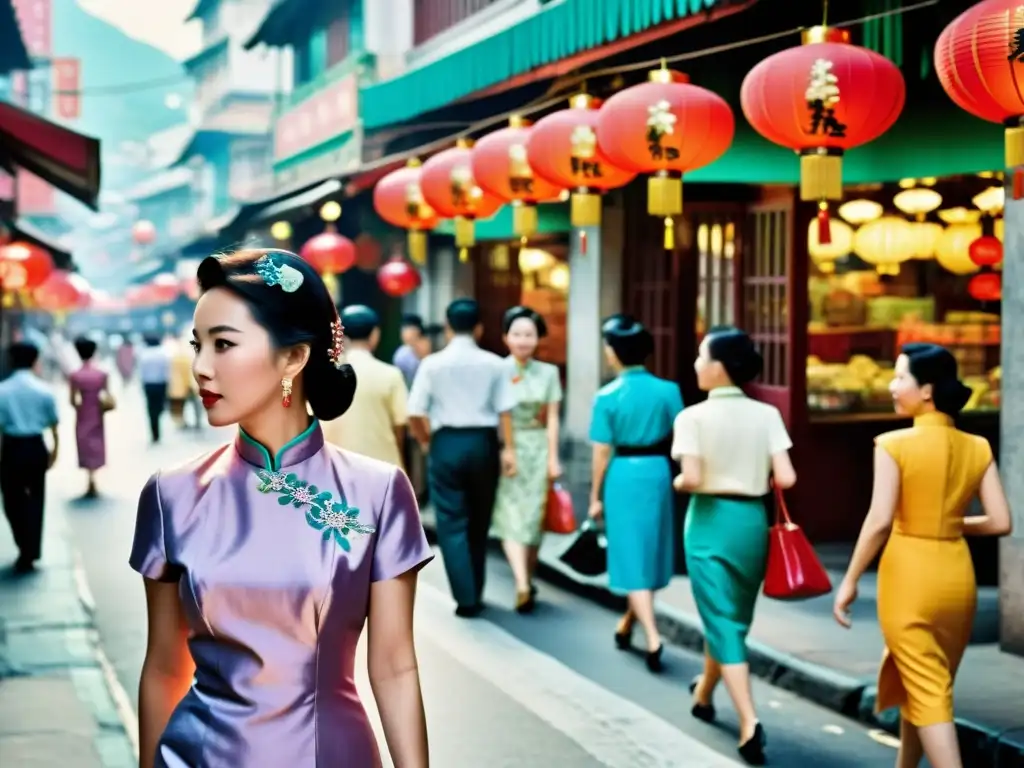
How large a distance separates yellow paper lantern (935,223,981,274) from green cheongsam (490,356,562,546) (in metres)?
4.41

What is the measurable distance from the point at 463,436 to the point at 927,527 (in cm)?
436

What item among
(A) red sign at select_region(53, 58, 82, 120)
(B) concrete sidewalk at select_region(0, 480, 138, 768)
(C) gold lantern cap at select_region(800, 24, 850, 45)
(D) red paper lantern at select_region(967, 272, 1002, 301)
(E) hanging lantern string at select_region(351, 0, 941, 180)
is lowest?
(B) concrete sidewalk at select_region(0, 480, 138, 768)

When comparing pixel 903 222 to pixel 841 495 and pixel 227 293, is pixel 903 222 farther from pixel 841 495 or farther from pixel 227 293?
pixel 227 293

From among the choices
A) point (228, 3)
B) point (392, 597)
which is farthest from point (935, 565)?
point (228, 3)

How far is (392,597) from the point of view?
289 cm

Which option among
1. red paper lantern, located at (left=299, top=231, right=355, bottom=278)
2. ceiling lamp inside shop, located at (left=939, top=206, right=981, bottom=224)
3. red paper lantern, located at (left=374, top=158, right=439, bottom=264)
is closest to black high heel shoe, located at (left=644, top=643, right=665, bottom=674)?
red paper lantern, located at (left=374, top=158, right=439, bottom=264)

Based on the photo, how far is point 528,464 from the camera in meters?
10.1

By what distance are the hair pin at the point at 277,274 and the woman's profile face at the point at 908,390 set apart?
3.29 meters

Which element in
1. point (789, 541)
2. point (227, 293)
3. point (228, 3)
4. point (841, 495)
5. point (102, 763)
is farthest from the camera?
point (228, 3)

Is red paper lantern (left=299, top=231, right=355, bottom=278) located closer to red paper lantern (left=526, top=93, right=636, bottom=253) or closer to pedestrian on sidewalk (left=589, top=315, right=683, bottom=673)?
red paper lantern (left=526, top=93, right=636, bottom=253)

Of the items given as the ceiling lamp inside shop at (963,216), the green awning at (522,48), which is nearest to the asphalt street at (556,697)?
the green awning at (522,48)

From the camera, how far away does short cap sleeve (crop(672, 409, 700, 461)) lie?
6730 mm

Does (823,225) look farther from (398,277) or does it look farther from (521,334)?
(398,277)

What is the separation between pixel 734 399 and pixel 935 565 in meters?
1.51
